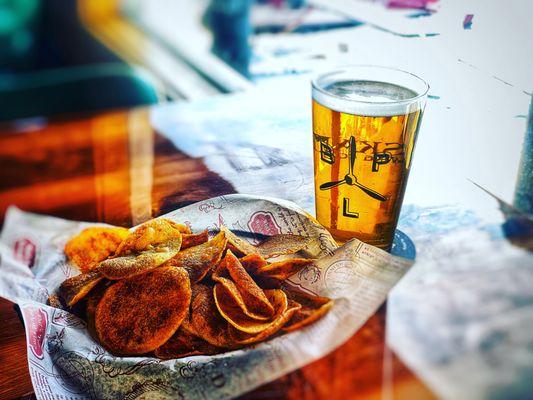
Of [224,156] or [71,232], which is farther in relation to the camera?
[224,156]

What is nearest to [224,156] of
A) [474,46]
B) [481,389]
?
[474,46]

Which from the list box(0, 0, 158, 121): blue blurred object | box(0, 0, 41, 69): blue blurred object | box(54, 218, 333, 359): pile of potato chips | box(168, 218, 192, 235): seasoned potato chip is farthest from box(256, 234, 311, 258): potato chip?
box(0, 0, 41, 69): blue blurred object

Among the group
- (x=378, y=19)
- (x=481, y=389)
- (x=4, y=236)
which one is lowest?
(x=4, y=236)

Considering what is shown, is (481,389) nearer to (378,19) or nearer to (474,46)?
(474,46)

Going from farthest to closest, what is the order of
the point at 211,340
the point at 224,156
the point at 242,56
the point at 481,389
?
the point at 242,56
the point at 224,156
the point at 211,340
the point at 481,389

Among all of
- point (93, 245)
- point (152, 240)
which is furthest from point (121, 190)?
point (152, 240)

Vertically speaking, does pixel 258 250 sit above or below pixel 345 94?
below

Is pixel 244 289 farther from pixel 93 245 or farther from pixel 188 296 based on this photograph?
pixel 93 245
